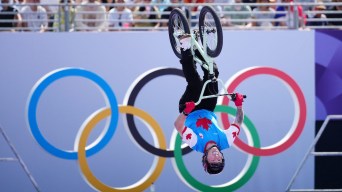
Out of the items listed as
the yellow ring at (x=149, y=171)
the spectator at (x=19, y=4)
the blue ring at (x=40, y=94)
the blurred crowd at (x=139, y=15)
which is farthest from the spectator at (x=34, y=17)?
the yellow ring at (x=149, y=171)

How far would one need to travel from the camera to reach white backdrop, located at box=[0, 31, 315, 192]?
41.8 feet

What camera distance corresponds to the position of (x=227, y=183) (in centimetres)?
1303

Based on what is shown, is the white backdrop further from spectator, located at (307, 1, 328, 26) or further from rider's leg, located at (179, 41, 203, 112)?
rider's leg, located at (179, 41, 203, 112)

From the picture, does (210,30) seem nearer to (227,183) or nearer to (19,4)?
(19,4)

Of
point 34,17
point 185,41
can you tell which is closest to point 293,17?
point 185,41

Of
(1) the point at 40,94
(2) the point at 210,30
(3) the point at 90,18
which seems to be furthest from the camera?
(3) the point at 90,18

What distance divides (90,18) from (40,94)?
1.59m

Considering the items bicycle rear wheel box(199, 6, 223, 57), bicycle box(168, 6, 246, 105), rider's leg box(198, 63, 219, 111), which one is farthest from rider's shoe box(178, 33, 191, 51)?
rider's leg box(198, 63, 219, 111)

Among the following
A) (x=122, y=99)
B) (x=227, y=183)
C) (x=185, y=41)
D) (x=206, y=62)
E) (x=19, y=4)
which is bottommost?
(x=227, y=183)

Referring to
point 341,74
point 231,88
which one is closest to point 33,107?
point 231,88

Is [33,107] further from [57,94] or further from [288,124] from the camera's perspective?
[288,124]

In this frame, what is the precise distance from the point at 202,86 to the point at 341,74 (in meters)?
4.30

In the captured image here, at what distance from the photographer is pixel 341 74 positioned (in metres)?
13.3

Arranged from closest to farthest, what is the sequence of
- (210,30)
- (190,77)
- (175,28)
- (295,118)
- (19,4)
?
(190,77)
(210,30)
(175,28)
(19,4)
(295,118)
